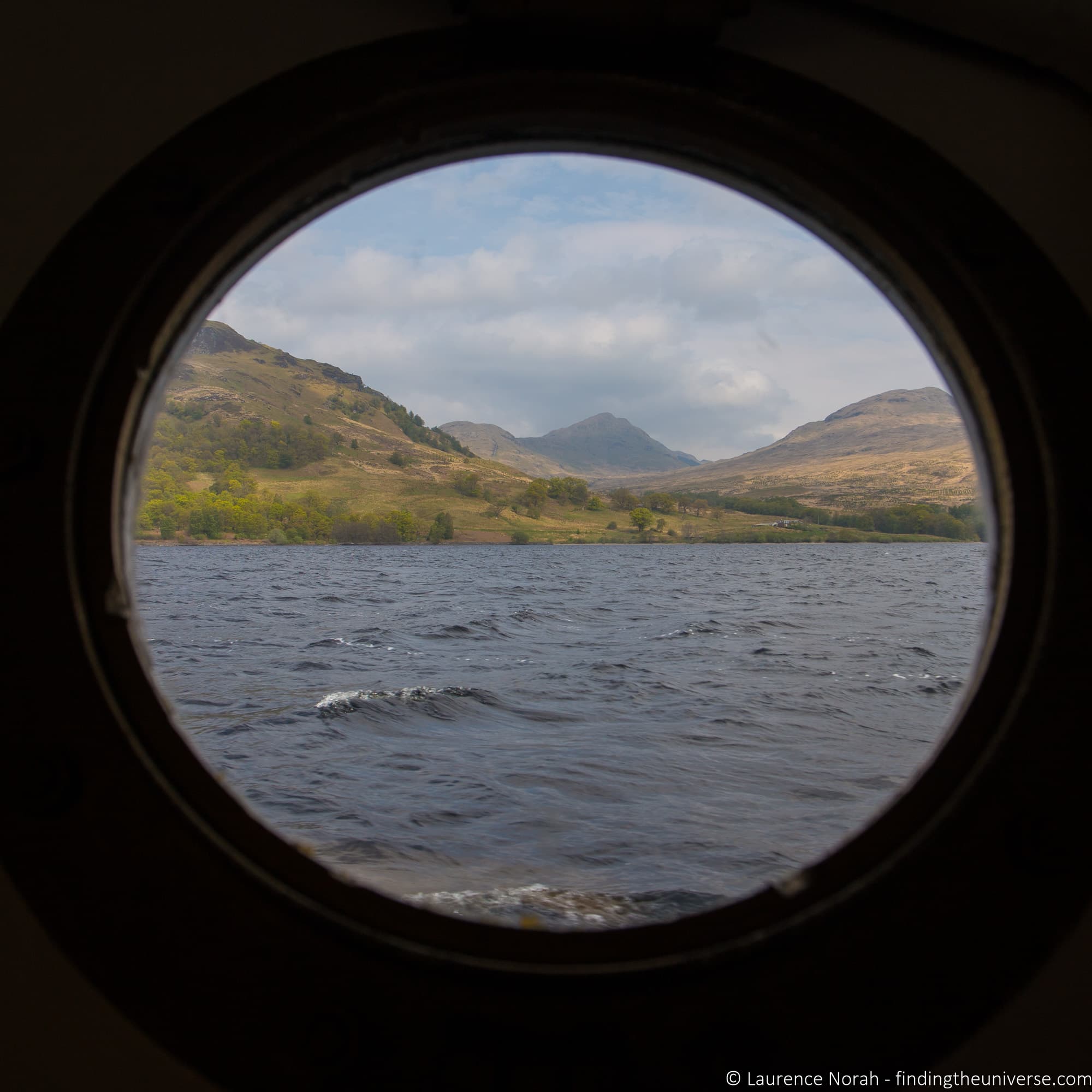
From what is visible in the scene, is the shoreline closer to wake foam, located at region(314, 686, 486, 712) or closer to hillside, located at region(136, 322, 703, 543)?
hillside, located at region(136, 322, 703, 543)

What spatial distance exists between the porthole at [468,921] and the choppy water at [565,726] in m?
0.07

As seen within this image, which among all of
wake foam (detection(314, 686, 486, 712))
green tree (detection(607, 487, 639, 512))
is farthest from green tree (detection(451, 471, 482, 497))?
wake foam (detection(314, 686, 486, 712))

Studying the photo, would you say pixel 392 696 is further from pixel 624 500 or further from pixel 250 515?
pixel 624 500

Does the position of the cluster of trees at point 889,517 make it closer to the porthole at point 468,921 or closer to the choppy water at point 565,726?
the choppy water at point 565,726

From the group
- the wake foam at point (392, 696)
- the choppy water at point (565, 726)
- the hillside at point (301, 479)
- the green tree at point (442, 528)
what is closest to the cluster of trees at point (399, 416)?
the hillside at point (301, 479)

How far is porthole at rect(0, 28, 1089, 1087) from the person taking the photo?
1.93 ft

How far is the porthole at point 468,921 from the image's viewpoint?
0.59 m

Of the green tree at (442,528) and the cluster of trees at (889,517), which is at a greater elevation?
the cluster of trees at (889,517)

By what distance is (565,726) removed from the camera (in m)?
11.2

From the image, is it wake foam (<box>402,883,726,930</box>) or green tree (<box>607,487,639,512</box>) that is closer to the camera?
wake foam (<box>402,883,726,930</box>)

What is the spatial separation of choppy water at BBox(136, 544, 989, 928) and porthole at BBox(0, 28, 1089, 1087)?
7 centimetres

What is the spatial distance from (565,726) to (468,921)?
1083 centimetres

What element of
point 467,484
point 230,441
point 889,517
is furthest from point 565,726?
point 230,441

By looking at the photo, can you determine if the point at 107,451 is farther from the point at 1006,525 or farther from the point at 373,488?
the point at 373,488
